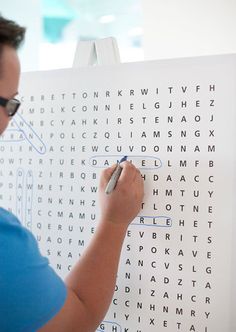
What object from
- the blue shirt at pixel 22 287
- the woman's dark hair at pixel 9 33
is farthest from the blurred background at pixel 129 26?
the blue shirt at pixel 22 287

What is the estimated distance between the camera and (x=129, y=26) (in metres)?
2.01

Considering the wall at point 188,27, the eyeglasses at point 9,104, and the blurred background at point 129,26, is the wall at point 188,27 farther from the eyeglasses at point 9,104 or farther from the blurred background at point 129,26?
the eyeglasses at point 9,104

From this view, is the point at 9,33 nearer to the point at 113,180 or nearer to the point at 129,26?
the point at 113,180

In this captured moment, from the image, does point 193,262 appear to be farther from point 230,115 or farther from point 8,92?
point 8,92

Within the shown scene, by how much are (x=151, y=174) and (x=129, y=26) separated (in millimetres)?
1573

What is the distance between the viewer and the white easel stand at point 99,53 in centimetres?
71

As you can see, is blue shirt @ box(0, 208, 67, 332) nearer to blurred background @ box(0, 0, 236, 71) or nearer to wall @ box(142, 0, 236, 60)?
blurred background @ box(0, 0, 236, 71)

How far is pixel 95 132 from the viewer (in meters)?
0.68

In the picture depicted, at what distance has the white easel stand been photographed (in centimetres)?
71

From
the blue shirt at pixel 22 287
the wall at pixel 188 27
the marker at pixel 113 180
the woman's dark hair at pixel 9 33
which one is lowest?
the blue shirt at pixel 22 287

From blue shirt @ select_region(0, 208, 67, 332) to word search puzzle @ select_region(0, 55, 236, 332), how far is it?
189 millimetres

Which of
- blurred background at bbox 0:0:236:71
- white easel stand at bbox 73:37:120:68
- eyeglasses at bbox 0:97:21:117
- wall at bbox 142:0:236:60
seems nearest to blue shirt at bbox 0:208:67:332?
eyeglasses at bbox 0:97:21:117

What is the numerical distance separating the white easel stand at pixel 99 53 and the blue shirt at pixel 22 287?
351mm

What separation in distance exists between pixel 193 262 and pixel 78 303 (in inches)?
7.6
